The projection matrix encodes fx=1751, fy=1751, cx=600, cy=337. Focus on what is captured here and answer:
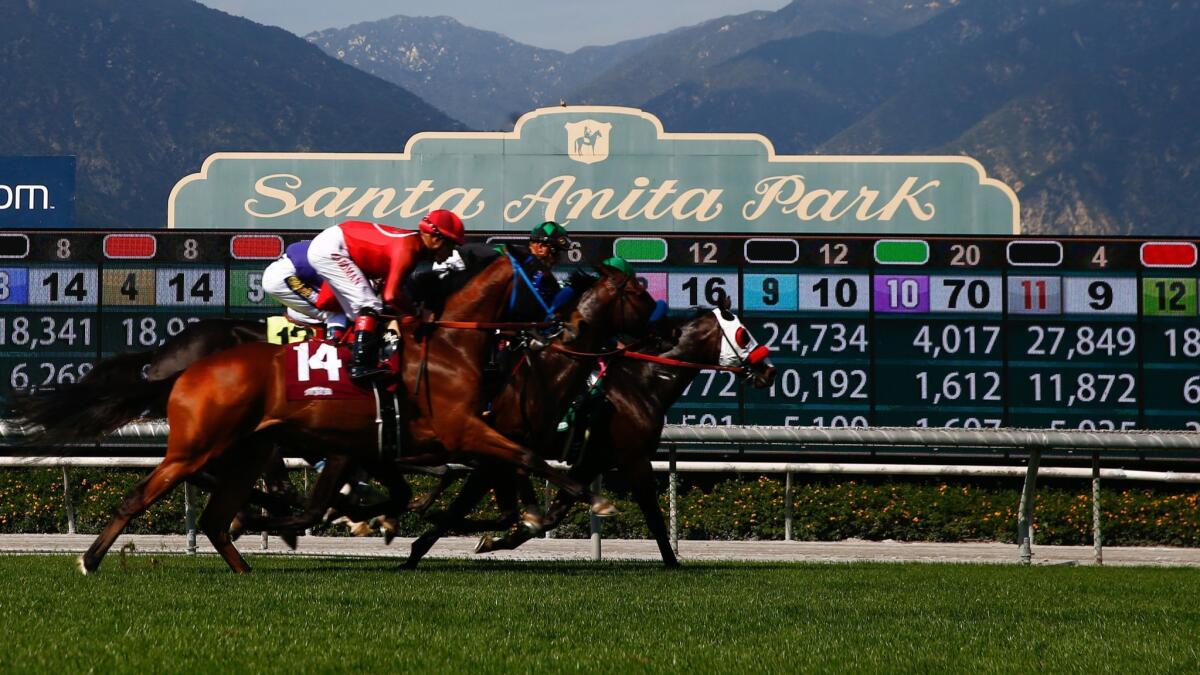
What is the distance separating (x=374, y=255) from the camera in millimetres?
9789

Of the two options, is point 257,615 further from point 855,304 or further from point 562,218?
point 562,218

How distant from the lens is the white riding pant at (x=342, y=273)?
31.8 feet

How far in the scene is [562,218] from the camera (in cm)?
2211

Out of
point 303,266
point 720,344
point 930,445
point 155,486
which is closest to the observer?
point 155,486

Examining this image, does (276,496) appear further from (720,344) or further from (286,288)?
(720,344)

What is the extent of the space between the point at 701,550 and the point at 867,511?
2569 mm

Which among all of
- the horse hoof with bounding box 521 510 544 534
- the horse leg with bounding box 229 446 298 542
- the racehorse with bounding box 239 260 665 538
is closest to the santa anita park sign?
the horse leg with bounding box 229 446 298 542

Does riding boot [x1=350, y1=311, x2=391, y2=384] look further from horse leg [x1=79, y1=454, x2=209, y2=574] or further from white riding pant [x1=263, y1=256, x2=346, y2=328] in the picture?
white riding pant [x1=263, y1=256, x2=346, y2=328]

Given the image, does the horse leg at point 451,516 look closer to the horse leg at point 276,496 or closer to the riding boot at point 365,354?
the horse leg at point 276,496

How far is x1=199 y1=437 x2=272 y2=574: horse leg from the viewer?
9820 millimetres

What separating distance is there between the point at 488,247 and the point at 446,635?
4.96 metres

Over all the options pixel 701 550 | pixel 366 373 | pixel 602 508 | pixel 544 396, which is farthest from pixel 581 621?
pixel 701 550

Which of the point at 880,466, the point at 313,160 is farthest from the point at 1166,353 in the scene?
the point at 313,160

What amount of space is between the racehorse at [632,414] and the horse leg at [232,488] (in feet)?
3.50
